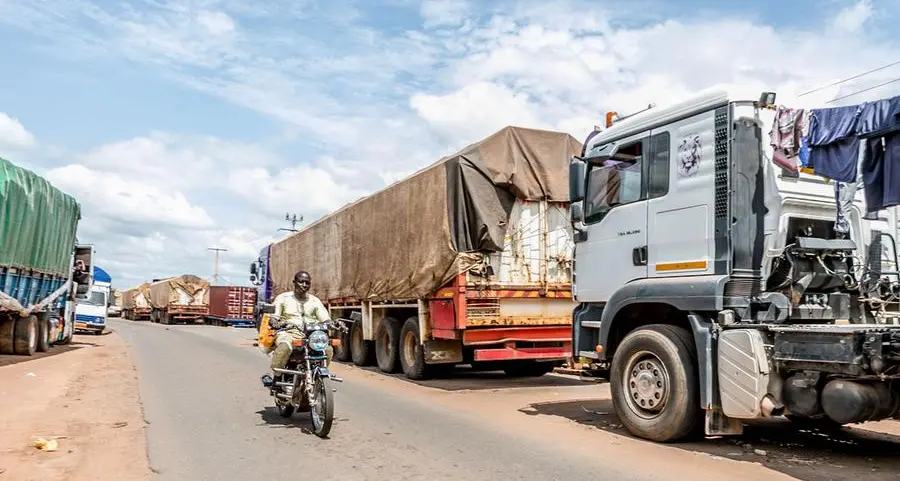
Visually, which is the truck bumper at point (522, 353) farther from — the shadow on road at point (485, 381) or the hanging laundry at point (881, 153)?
the hanging laundry at point (881, 153)

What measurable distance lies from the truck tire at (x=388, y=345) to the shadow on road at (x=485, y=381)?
0.59 feet

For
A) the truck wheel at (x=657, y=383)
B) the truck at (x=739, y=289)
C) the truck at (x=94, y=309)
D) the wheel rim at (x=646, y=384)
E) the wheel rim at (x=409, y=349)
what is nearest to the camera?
the truck at (x=739, y=289)

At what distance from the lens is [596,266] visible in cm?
812

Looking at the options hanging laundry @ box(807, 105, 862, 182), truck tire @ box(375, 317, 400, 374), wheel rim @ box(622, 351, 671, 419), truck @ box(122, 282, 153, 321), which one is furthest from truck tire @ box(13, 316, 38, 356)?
truck @ box(122, 282, 153, 321)

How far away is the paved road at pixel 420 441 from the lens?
5.85m

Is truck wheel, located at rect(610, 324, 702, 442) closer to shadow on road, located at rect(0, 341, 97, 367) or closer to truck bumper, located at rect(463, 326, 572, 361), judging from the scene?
truck bumper, located at rect(463, 326, 572, 361)

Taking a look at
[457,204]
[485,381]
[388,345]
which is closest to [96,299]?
[388,345]

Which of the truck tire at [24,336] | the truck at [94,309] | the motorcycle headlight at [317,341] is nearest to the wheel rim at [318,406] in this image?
the motorcycle headlight at [317,341]

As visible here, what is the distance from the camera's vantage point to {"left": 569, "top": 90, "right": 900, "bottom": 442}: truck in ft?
18.9

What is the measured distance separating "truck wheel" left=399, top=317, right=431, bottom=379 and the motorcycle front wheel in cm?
503

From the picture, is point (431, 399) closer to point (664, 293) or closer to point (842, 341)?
point (664, 293)

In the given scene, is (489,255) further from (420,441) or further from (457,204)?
(420,441)

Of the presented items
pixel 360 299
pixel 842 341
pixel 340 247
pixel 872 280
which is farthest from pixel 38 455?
pixel 340 247

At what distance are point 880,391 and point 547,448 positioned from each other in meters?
2.80
